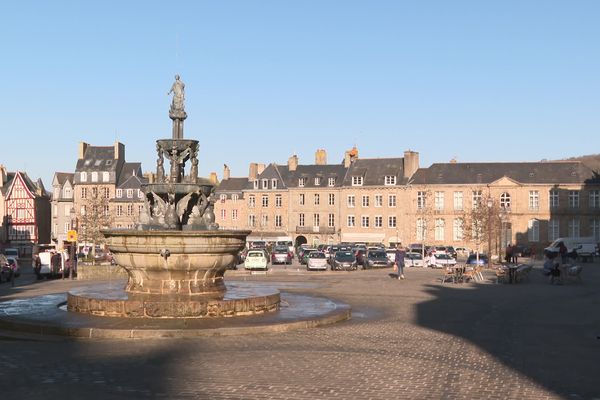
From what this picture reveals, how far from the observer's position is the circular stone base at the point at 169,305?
17172 mm

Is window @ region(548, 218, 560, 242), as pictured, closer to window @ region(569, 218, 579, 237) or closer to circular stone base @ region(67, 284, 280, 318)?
window @ region(569, 218, 579, 237)

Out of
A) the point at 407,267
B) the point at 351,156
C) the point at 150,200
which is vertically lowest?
the point at 407,267

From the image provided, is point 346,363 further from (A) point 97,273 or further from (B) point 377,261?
(B) point 377,261

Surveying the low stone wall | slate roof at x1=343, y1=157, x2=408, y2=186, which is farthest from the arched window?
the low stone wall

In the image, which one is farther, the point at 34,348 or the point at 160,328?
the point at 160,328

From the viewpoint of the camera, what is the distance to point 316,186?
8862 centimetres

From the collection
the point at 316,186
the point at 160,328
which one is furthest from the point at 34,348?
the point at 316,186

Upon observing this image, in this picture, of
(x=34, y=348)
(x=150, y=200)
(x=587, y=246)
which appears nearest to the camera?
(x=34, y=348)

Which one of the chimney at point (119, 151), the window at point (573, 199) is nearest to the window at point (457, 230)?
the window at point (573, 199)

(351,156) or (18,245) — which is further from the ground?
(351,156)

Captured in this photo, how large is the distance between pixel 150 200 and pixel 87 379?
9.90m

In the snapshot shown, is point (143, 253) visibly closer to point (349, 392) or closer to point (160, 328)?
point (160, 328)

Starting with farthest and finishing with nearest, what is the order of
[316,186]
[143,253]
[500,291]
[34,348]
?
[316,186] < [500,291] < [143,253] < [34,348]

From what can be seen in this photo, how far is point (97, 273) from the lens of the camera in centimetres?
3709
